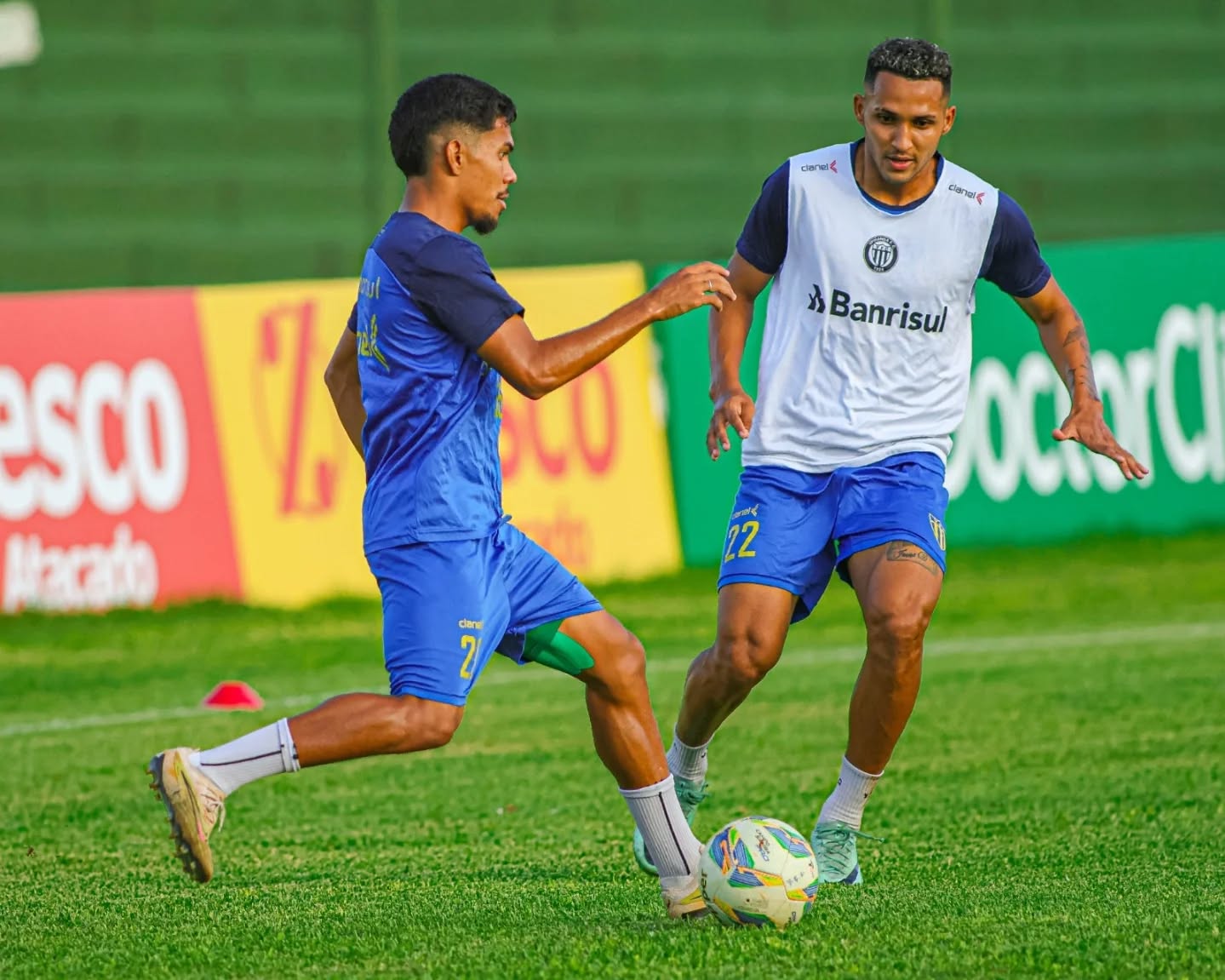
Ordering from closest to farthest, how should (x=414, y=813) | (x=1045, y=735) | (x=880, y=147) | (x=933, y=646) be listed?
1. (x=880, y=147)
2. (x=414, y=813)
3. (x=1045, y=735)
4. (x=933, y=646)

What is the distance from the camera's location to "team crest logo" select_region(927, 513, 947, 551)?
21.0 feet

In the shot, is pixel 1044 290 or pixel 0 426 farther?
pixel 0 426

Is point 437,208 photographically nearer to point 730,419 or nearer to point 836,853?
point 730,419

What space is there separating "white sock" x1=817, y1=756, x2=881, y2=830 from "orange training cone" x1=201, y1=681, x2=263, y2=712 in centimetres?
422

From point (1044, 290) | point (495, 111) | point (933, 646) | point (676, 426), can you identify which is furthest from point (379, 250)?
point (676, 426)

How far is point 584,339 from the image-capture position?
5.24 m

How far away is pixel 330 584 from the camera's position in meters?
12.7

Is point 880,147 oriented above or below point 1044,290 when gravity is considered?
above

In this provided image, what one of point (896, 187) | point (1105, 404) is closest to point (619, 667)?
point (896, 187)

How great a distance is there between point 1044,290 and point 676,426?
7.22 meters

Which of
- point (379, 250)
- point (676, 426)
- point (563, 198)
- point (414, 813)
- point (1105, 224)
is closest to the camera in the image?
point (379, 250)

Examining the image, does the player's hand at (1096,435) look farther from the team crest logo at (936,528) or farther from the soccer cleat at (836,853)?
the soccer cleat at (836,853)

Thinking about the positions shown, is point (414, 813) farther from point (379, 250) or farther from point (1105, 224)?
point (1105, 224)

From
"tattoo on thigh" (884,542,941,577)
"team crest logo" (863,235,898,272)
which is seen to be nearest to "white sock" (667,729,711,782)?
"tattoo on thigh" (884,542,941,577)
